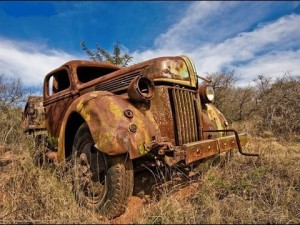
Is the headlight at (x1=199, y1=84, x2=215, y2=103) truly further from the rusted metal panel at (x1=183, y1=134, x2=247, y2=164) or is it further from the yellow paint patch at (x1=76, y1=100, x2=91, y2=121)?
the yellow paint patch at (x1=76, y1=100, x2=91, y2=121)

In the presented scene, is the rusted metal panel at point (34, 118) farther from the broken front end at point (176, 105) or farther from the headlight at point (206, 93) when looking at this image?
the headlight at point (206, 93)

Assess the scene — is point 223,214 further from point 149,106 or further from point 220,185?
point 149,106

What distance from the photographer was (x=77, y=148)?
370 cm

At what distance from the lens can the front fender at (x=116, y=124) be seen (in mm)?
2979

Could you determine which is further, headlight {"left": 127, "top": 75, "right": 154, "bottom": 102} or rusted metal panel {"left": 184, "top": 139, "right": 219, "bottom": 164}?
headlight {"left": 127, "top": 75, "right": 154, "bottom": 102}

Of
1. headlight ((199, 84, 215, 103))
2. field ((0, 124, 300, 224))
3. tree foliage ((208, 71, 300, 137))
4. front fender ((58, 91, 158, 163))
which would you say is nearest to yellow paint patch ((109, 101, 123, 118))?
front fender ((58, 91, 158, 163))

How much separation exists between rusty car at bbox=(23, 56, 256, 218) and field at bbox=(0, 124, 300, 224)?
26 centimetres

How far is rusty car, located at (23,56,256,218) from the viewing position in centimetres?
301

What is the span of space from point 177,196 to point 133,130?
98 cm

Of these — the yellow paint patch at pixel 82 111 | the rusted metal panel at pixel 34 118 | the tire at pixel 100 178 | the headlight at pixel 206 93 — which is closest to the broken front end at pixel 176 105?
the headlight at pixel 206 93

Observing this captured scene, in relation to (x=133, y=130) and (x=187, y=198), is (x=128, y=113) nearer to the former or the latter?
(x=133, y=130)

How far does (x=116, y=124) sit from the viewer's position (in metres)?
3.07

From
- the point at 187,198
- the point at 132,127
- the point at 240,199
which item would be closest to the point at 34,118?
the point at 132,127

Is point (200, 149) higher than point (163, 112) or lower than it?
lower
